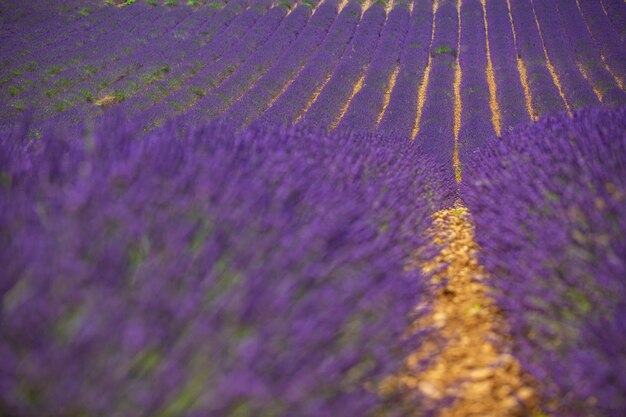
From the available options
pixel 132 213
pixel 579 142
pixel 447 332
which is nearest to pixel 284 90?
pixel 579 142

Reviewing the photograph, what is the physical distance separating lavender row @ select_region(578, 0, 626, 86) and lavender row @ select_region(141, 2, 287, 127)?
319 inches

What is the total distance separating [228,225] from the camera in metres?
1.49

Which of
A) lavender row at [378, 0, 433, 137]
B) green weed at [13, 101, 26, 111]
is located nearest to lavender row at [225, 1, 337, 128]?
lavender row at [378, 0, 433, 137]

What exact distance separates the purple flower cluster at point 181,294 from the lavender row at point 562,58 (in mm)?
8430

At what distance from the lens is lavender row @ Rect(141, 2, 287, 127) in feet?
25.3

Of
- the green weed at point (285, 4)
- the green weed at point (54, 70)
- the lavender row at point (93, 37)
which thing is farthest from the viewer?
the green weed at point (285, 4)

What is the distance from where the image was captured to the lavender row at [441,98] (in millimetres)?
7109

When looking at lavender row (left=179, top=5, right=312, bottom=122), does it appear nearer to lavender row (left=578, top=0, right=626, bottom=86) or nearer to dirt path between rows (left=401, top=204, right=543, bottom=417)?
dirt path between rows (left=401, top=204, right=543, bottom=417)

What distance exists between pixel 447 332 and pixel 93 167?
1.77 meters

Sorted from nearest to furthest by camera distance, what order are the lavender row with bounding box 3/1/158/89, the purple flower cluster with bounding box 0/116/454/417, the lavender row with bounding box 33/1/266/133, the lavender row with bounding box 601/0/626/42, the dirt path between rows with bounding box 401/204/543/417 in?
the purple flower cluster with bounding box 0/116/454/417, the dirt path between rows with bounding box 401/204/543/417, the lavender row with bounding box 33/1/266/133, the lavender row with bounding box 3/1/158/89, the lavender row with bounding box 601/0/626/42

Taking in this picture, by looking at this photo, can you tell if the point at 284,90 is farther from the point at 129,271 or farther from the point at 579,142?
the point at 129,271

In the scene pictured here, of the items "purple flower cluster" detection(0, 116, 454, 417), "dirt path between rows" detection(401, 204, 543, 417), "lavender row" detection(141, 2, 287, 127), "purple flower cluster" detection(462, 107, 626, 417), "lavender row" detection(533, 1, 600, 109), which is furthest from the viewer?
"lavender row" detection(533, 1, 600, 109)

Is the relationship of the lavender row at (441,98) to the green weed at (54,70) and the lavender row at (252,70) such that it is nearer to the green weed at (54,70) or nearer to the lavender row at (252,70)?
the lavender row at (252,70)

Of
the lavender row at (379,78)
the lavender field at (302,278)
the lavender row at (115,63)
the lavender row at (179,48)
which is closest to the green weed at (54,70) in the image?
the lavender row at (115,63)
